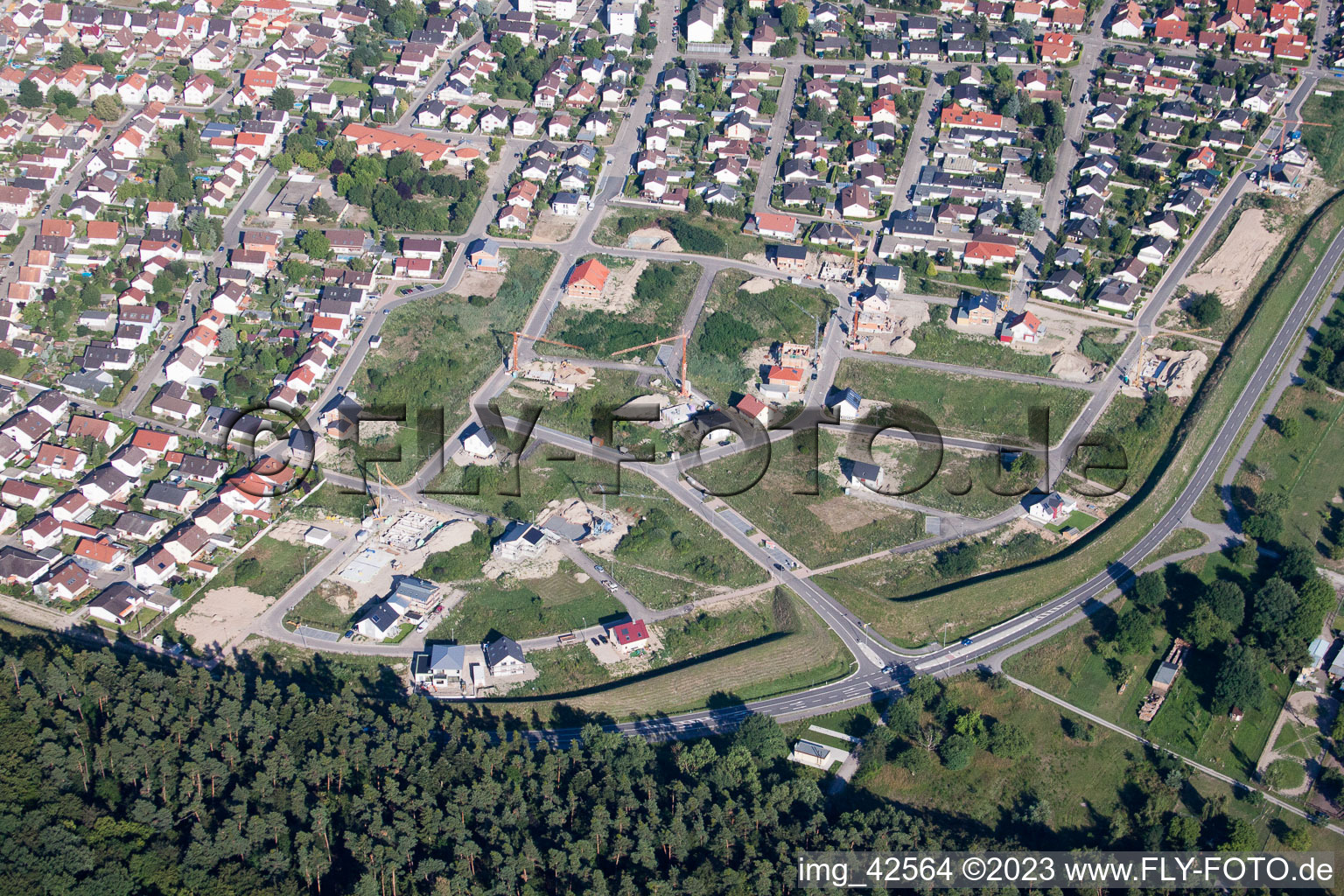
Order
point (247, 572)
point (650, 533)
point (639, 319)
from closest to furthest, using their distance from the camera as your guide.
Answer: point (247, 572) < point (650, 533) < point (639, 319)

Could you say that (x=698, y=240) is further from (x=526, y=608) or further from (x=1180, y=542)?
(x=1180, y=542)

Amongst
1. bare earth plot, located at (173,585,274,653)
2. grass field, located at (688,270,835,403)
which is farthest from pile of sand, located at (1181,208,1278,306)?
bare earth plot, located at (173,585,274,653)

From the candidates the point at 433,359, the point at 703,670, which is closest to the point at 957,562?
the point at 703,670

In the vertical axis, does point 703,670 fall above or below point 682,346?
below

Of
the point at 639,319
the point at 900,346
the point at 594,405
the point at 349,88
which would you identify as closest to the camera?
the point at 594,405

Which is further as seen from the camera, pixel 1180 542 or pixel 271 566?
pixel 1180 542

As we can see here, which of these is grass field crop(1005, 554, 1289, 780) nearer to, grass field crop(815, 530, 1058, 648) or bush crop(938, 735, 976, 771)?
grass field crop(815, 530, 1058, 648)

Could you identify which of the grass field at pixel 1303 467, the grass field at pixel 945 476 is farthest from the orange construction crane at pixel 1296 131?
the grass field at pixel 945 476

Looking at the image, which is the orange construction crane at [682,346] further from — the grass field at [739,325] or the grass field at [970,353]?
the grass field at [970,353]

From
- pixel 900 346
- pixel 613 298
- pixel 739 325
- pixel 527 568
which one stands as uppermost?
pixel 900 346
